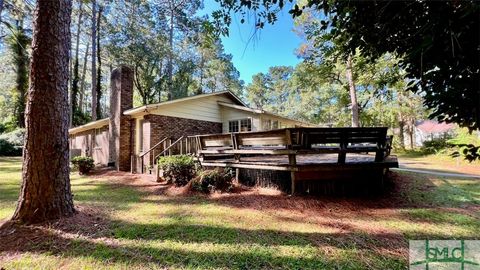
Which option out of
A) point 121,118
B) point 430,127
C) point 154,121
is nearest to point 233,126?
point 154,121

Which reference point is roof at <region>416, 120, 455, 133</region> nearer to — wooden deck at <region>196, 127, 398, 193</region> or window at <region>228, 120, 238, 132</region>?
window at <region>228, 120, 238, 132</region>

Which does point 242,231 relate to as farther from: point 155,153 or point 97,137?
point 97,137

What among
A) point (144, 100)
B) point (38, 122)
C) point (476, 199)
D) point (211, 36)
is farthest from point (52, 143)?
point (144, 100)

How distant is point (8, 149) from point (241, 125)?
21.7 metres

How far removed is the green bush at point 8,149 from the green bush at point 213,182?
76.4ft

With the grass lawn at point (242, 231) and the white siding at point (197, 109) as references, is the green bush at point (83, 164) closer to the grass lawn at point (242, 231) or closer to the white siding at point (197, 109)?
the white siding at point (197, 109)

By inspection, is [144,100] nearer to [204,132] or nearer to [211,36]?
[204,132]

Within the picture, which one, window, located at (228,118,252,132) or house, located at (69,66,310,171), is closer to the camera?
house, located at (69,66,310,171)

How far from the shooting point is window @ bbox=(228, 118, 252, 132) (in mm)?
13663

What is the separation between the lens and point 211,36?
331 cm

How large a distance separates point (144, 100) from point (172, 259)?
24.6 m

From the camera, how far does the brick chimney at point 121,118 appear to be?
12.1m

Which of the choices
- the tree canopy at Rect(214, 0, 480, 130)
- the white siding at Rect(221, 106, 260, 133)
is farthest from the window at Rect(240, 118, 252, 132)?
the tree canopy at Rect(214, 0, 480, 130)

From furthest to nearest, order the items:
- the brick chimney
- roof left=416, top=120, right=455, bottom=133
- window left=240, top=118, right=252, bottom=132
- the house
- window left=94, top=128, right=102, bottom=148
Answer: roof left=416, top=120, right=455, bottom=133 < window left=94, top=128, right=102, bottom=148 < window left=240, top=118, right=252, bottom=132 < the brick chimney < the house
